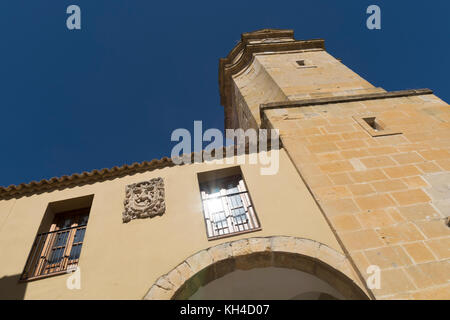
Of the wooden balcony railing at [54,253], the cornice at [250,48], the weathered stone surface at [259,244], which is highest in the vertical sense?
the cornice at [250,48]

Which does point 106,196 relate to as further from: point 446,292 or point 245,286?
point 446,292

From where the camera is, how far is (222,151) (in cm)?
604

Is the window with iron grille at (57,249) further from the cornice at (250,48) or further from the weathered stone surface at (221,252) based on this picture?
the cornice at (250,48)

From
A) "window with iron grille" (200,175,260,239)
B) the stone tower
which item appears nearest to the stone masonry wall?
the stone tower

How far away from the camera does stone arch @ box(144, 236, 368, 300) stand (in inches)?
149

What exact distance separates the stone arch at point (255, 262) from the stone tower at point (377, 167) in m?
0.32

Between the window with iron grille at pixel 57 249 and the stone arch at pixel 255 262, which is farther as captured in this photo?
the window with iron grille at pixel 57 249

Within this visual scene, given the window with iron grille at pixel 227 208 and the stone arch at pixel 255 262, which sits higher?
the window with iron grille at pixel 227 208

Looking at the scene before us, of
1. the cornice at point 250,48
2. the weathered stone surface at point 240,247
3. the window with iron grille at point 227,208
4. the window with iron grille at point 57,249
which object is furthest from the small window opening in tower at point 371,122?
the window with iron grille at point 57,249

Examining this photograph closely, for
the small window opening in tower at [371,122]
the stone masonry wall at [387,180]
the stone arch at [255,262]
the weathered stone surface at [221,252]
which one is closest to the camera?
the stone masonry wall at [387,180]

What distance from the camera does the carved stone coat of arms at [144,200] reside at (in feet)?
16.2

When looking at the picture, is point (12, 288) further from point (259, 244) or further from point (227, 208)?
point (259, 244)

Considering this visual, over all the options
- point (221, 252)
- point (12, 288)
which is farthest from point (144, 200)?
point (12, 288)
